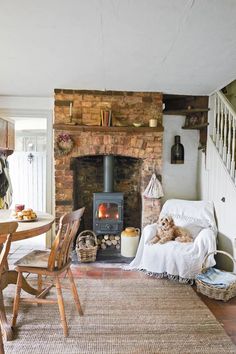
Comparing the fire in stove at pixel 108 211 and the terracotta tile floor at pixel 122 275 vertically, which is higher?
the fire in stove at pixel 108 211

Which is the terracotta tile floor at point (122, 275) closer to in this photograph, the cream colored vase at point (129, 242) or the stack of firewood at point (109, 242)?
the cream colored vase at point (129, 242)

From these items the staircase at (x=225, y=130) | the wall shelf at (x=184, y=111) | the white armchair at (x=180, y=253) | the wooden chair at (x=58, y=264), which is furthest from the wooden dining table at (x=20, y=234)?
the wall shelf at (x=184, y=111)

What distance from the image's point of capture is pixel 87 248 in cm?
339

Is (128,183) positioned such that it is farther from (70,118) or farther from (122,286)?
(122,286)

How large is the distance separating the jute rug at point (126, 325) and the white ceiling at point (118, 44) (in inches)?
90.3

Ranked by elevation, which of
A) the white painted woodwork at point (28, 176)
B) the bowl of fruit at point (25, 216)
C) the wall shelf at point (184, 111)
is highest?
the wall shelf at point (184, 111)

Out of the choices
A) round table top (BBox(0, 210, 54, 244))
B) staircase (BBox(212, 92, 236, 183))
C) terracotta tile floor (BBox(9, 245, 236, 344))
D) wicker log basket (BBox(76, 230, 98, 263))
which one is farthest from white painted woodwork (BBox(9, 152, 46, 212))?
staircase (BBox(212, 92, 236, 183))

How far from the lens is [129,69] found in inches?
110

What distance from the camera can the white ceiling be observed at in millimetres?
1711

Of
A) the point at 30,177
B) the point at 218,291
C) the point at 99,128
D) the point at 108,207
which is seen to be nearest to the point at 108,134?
the point at 99,128

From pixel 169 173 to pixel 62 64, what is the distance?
7.20ft

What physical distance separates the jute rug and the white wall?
5.50 feet

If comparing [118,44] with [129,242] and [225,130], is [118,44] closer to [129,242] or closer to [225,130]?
[225,130]

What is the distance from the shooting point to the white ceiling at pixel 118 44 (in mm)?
1711
